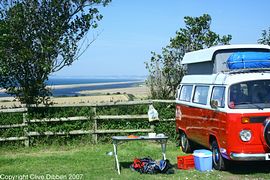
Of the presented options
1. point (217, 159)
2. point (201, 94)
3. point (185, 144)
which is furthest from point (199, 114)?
point (185, 144)

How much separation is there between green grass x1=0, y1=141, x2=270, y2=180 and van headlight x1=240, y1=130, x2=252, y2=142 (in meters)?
0.86

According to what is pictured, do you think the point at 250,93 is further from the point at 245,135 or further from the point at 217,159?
the point at 217,159

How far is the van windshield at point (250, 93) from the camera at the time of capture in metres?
9.01

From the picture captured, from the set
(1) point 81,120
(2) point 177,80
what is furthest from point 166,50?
(1) point 81,120

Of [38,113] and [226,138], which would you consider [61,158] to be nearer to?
[38,113]

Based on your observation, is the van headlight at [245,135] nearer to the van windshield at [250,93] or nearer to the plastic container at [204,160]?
the van windshield at [250,93]

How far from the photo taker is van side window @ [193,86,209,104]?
10.5 meters

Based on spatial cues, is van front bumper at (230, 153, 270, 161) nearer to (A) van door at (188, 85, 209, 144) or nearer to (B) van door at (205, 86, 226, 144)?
(B) van door at (205, 86, 226, 144)

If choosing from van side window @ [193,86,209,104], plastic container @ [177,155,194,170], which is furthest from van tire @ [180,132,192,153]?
plastic container @ [177,155,194,170]

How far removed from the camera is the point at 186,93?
12.2 m

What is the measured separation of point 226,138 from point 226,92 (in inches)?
39.9

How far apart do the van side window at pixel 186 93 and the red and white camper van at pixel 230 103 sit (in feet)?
0.25

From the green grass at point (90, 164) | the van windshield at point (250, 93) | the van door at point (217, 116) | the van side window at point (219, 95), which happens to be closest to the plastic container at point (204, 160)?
the green grass at point (90, 164)

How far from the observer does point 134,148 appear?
12578 millimetres
